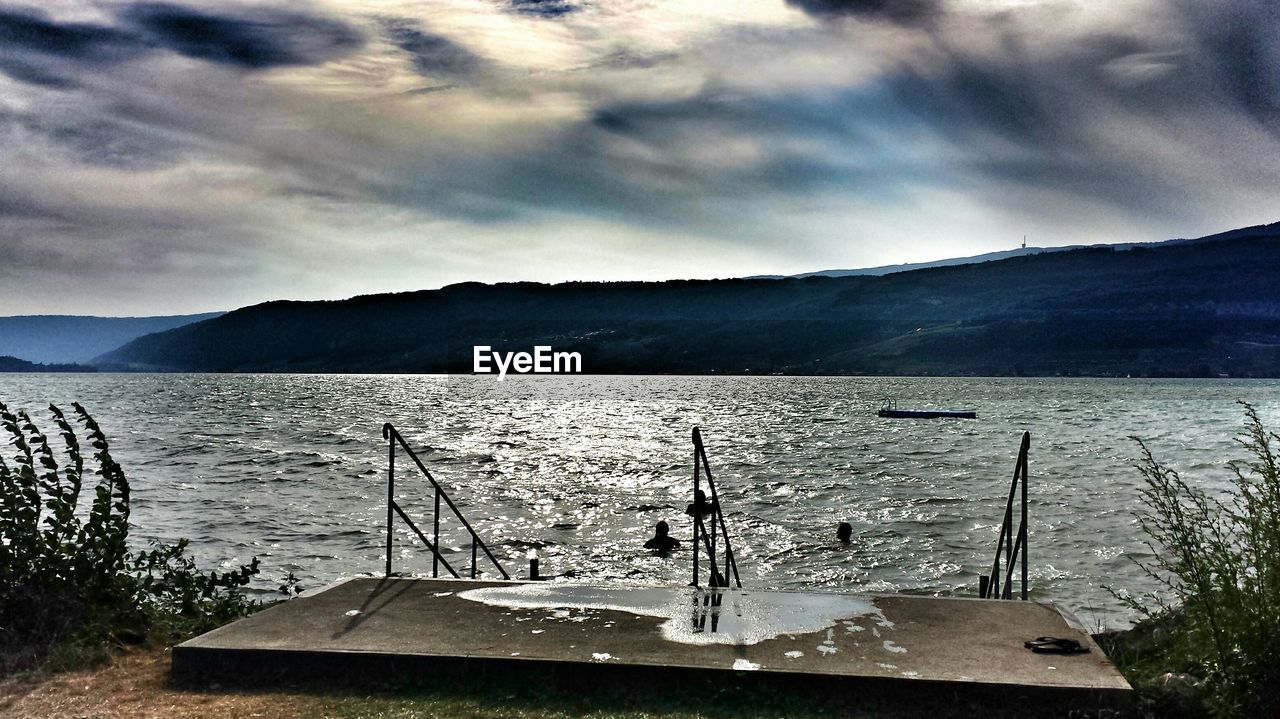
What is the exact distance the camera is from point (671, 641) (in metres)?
7.35

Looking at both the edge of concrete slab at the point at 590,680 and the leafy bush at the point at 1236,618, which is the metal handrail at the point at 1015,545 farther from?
the edge of concrete slab at the point at 590,680

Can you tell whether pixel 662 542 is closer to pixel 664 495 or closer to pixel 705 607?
pixel 664 495

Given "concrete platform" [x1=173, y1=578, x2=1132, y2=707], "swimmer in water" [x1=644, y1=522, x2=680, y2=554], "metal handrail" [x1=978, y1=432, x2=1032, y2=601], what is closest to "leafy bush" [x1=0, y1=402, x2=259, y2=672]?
"concrete platform" [x1=173, y1=578, x2=1132, y2=707]

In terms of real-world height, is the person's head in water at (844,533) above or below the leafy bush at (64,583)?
below

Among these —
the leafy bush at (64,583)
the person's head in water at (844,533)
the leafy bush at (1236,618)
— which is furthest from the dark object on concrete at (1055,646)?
the person's head in water at (844,533)

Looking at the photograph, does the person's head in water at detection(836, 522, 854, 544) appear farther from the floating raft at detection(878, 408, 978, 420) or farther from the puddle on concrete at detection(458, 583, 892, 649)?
the floating raft at detection(878, 408, 978, 420)

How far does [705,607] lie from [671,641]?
1.14m

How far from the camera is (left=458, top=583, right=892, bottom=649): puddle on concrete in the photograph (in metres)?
7.65

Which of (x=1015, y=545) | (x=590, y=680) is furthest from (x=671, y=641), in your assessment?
(x=1015, y=545)

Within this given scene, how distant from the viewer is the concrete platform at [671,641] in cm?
657

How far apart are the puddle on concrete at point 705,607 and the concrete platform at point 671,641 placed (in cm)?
2

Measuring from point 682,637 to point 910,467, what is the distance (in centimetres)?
4616

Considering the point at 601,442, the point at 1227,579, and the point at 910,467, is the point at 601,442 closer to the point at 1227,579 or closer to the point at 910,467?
the point at 910,467

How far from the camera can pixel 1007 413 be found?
4370 inches
